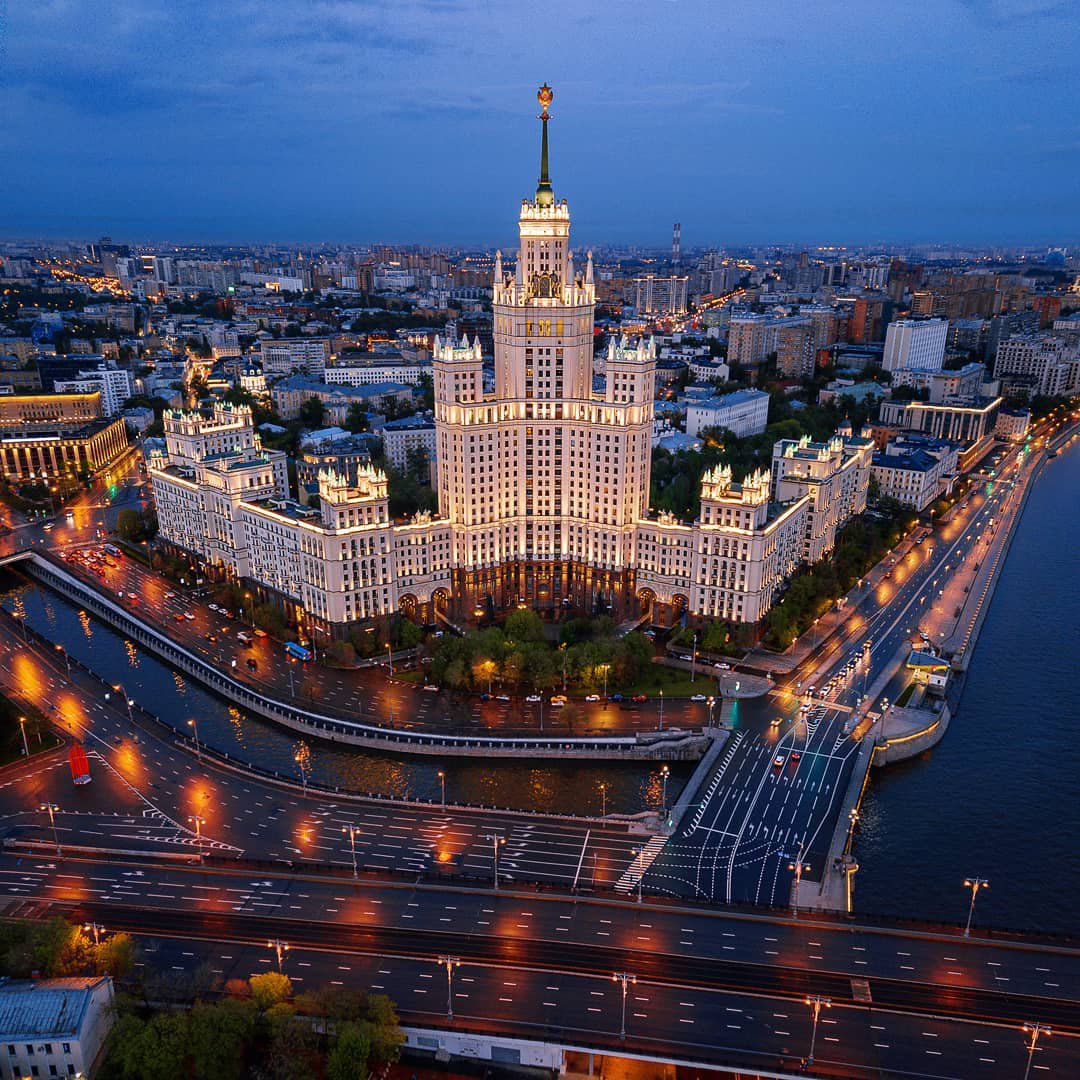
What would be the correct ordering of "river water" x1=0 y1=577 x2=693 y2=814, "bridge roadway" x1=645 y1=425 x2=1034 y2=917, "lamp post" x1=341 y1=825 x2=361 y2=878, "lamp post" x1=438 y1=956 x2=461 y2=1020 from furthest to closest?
"river water" x1=0 y1=577 x2=693 y2=814 → "bridge roadway" x1=645 y1=425 x2=1034 y2=917 → "lamp post" x1=341 y1=825 x2=361 y2=878 → "lamp post" x1=438 y1=956 x2=461 y2=1020

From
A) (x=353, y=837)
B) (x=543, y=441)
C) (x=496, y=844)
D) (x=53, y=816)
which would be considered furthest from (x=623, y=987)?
(x=543, y=441)

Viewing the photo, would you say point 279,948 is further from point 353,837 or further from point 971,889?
point 971,889

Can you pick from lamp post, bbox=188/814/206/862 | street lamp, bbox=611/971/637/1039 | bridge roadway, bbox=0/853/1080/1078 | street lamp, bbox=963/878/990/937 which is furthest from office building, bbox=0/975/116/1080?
street lamp, bbox=963/878/990/937

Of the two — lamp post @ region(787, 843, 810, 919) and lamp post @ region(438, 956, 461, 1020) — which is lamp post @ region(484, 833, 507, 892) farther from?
lamp post @ region(787, 843, 810, 919)

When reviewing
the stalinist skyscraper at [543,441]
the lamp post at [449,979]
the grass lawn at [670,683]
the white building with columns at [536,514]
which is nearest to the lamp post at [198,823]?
the lamp post at [449,979]

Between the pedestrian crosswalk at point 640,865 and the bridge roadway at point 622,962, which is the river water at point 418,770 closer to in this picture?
the pedestrian crosswalk at point 640,865

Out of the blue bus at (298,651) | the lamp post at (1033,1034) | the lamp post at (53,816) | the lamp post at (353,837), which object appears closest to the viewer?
the lamp post at (1033,1034)
